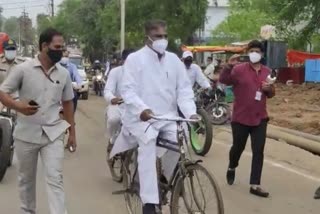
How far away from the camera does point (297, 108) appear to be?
20.1 meters

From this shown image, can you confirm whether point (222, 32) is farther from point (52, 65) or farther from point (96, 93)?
point (52, 65)

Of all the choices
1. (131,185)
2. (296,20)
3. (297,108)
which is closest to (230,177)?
(131,185)

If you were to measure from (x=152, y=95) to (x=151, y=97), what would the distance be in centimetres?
2

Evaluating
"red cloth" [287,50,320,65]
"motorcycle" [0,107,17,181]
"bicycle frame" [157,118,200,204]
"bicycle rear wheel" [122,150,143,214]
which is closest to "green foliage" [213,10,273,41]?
"red cloth" [287,50,320,65]

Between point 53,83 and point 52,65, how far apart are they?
0.53ft

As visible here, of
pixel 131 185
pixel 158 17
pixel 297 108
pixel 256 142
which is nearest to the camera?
pixel 131 185

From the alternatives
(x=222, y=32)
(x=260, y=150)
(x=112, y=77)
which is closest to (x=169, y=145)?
(x=260, y=150)

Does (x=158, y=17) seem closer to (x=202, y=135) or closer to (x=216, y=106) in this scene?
(x=216, y=106)

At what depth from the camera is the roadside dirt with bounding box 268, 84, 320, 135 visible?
15418 mm

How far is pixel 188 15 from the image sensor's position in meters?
31.7

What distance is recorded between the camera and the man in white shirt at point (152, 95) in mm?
5500

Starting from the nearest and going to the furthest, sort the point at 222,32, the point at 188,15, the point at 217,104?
the point at 217,104 < the point at 188,15 < the point at 222,32

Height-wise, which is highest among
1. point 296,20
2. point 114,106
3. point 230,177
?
point 296,20

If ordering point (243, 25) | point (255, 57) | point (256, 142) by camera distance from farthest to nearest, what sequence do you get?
point (243, 25)
point (256, 142)
point (255, 57)
